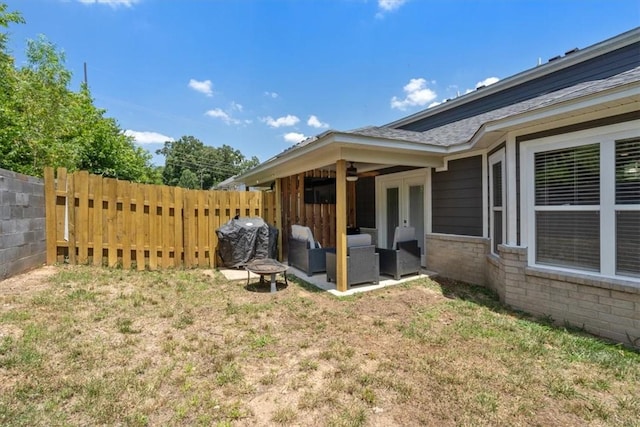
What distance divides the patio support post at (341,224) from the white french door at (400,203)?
8.88 feet

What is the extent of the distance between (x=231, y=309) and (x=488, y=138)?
5144 mm

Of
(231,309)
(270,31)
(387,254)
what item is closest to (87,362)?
(231,309)

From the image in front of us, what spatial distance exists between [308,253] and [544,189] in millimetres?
4418

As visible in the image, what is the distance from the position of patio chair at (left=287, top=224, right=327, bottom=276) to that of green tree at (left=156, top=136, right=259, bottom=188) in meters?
35.2

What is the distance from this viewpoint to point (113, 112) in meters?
16.1

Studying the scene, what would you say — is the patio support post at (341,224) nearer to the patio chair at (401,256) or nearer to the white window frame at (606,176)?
the patio chair at (401,256)

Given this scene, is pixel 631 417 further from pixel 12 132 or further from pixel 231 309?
pixel 12 132

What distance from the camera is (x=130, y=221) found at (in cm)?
630

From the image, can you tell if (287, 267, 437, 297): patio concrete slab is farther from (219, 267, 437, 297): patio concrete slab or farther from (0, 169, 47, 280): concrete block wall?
(0, 169, 47, 280): concrete block wall

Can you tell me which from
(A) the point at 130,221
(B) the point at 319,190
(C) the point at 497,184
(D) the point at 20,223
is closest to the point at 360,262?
(C) the point at 497,184

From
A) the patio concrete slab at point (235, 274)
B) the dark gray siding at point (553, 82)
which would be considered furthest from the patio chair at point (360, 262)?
the dark gray siding at point (553, 82)

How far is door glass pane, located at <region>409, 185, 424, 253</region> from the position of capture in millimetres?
7418

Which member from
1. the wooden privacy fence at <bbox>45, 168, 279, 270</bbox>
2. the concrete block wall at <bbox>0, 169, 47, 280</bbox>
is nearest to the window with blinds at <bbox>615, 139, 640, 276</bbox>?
the wooden privacy fence at <bbox>45, 168, 279, 270</bbox>

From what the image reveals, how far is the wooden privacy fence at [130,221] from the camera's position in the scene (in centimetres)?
563
